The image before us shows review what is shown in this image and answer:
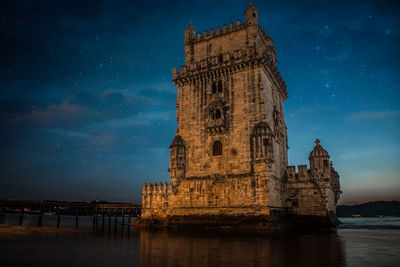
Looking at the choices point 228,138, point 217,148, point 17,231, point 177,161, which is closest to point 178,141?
point 177,161

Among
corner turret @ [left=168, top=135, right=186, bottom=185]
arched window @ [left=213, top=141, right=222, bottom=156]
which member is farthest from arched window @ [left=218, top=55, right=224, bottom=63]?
corner turret @ [left=168, top=135, right=186, bottom=185]

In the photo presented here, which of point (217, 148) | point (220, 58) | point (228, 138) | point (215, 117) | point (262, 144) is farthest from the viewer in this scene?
point (220, 58)


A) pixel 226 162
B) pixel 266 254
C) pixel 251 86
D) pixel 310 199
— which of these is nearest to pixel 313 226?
pixel 310 199

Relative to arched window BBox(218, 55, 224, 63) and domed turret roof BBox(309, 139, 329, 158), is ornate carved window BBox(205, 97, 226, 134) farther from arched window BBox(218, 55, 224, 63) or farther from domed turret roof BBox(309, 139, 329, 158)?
domed turret roof BBox(309, 139, 329, 158)

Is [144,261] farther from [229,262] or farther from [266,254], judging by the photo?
[266,254]

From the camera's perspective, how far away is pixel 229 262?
11.5m

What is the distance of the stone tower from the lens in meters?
28.9

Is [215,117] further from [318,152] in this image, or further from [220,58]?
[318,152]

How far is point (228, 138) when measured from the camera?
31.2m

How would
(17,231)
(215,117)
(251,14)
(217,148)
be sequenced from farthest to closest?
(251,14)
(215,117)
(217,148)
(17,231)

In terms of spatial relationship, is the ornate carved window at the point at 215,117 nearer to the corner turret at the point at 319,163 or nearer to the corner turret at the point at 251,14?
the corner turret at the point at 251,14

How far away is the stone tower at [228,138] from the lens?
94.9ft

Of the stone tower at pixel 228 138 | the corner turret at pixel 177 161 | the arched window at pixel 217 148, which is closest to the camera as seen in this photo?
the stone tower at pixel 228 138

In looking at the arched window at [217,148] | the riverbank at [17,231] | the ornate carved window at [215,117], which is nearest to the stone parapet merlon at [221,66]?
the ornate carved window at [215,117]
